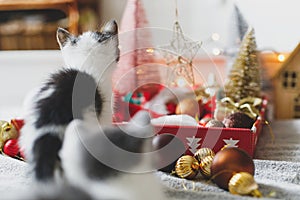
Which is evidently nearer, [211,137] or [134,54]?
[211,137]

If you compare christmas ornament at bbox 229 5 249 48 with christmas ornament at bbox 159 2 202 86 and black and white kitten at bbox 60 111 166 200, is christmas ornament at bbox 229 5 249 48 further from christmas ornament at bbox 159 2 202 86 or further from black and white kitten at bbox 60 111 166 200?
black and white kitten at bbox 60 111 166 200

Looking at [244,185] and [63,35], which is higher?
[63,35]

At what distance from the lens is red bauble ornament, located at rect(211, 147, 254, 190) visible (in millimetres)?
747

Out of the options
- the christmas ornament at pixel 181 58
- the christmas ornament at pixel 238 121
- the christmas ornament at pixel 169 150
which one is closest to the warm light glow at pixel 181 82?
the christmas ornament at pixel 181 58

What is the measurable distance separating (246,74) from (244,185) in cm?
64

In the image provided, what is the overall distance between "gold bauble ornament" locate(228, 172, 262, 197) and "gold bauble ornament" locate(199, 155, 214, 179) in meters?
0.09

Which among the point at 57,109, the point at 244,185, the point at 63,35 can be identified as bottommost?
the point at 244,185

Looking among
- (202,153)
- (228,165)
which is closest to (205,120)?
(202,153)

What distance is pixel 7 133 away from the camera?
1009 millimetres

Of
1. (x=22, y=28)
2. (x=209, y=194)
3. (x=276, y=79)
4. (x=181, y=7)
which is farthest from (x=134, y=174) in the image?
(x=22, y=28)

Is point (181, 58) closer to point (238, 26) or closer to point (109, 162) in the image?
point (238, 26)

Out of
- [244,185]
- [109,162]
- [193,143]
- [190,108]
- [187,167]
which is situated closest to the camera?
[109,162]

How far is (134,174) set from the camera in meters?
0.61

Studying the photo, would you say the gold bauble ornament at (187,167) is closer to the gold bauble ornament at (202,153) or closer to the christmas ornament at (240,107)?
the gold bauble ornament at (202,153)
